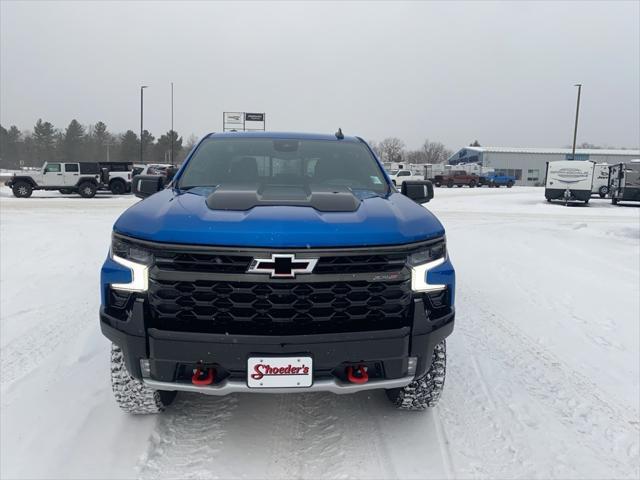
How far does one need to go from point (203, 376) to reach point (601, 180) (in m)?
31.2

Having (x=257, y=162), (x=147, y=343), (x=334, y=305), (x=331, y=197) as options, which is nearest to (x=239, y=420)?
(x=147, y=343)

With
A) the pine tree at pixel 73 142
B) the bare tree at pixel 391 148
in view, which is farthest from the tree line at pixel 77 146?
the bare tree at pixel 391 148

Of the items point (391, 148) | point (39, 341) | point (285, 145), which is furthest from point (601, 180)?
point (391, 148)

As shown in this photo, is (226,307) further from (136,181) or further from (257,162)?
(136,181)

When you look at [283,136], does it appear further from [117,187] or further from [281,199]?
[117,187]

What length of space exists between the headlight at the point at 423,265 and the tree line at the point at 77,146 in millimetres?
80281

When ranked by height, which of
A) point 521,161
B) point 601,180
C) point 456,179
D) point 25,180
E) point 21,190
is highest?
point 521,161

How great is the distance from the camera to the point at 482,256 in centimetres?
880

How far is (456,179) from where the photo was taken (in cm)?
4659

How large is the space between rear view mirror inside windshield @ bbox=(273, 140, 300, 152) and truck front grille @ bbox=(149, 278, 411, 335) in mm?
1987

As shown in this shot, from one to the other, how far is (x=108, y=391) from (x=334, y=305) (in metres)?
2.02

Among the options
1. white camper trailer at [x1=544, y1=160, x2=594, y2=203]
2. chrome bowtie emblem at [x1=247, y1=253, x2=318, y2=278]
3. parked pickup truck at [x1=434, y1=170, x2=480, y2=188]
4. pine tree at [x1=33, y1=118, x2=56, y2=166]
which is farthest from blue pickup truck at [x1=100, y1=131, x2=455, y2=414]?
pine tree at [x1=33, y1=118, x2=56, y2=166]

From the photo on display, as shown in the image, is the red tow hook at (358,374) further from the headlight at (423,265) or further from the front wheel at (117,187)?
the front wheel at (117,187)

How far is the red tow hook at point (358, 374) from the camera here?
2.54m
